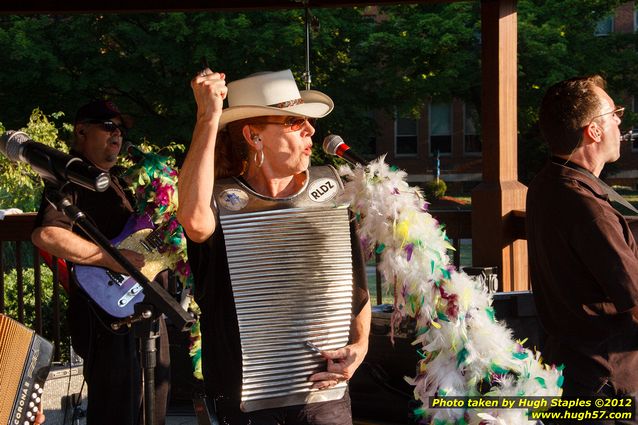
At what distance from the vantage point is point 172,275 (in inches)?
173

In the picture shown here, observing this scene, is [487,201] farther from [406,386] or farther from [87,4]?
[87,4]

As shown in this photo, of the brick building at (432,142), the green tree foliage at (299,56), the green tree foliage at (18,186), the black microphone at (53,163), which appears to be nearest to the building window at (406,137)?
the brick building at (432,142)

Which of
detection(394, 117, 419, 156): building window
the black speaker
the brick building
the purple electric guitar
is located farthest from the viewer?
detection(394, 117, 419, 156): building window

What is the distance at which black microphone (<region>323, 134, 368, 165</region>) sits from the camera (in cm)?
322

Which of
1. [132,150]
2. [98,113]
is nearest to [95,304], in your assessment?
[132,150]

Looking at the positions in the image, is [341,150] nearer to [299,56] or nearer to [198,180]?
[198,180]

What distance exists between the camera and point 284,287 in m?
2.96

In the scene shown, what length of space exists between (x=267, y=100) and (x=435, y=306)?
941mm

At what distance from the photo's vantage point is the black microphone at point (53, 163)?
2705 mm

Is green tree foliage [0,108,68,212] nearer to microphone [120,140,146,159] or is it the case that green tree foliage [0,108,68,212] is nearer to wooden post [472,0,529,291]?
wooden post [472,0,529,291]

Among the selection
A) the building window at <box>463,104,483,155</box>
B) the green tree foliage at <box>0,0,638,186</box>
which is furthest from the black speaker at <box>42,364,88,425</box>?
the building window at <box>463,104,483,155</box>

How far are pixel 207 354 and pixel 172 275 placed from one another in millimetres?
1449

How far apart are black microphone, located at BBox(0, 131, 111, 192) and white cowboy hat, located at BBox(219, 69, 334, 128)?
56cm

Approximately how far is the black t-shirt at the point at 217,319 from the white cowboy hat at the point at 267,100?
43cm
